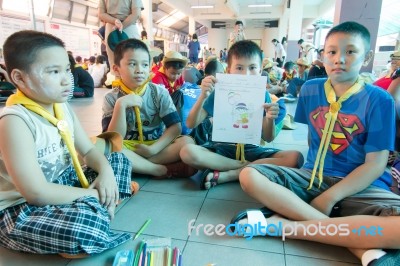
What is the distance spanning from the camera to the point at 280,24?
48.4ft

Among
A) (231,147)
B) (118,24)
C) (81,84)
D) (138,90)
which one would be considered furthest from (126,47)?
(81,84)

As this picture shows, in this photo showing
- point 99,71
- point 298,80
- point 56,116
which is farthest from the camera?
point 99,71

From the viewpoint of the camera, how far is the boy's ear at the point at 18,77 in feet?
3.15

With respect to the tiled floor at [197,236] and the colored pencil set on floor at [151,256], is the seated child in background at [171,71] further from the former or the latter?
the colored pencil set on floor at [151,256]

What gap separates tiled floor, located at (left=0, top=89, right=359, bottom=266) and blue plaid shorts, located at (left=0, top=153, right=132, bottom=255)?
0.05 meters

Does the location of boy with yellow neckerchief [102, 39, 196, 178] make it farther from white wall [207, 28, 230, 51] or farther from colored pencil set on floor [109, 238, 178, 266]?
white wall [207, 28, 230, 51]

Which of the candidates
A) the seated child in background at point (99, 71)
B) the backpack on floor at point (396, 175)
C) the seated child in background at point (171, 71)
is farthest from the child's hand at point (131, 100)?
the seated child in background at point (99, 71)

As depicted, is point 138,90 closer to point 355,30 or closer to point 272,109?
point 272,109

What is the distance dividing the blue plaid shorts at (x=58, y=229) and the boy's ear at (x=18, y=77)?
0.43 m

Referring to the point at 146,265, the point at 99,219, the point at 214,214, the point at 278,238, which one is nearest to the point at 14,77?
the point at 99,219

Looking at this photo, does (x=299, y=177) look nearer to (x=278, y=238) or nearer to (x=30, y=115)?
(x=278, y=238)

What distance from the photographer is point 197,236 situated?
112 centimetres

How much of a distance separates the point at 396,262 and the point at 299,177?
445 millimetres

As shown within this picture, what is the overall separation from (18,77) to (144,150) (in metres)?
0.80
